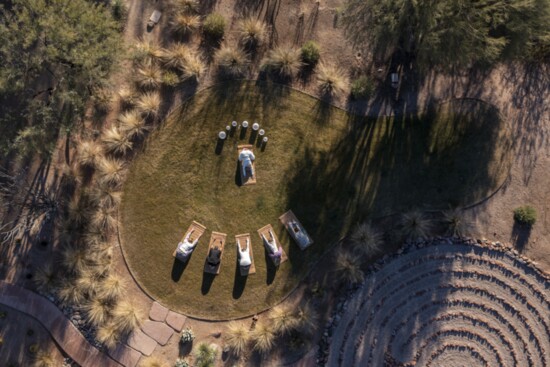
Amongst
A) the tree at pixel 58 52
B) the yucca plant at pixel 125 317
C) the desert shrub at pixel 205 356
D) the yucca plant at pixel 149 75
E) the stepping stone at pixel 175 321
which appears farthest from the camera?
the yucca plant at pixel 149 75

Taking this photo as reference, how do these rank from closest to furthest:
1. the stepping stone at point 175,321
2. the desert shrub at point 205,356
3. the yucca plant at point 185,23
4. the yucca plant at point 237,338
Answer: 1. the desert shrub at point 205,356
2. the yucca plant at point 237,338
3. the stepping stone at point 175,321
4. the yucca plant at point 185,23

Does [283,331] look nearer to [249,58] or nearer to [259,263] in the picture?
[259,263]

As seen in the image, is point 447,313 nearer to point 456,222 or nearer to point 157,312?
point 456,222

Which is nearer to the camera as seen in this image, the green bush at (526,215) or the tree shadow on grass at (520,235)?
the green bush at (526,215)

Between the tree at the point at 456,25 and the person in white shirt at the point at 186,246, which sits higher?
the tree at the point at 456,25

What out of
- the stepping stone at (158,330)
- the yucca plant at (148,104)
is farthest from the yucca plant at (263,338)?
the yucca plant at (148,104)

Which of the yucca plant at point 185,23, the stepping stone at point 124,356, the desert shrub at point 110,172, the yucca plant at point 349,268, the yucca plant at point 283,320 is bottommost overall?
the stepping stone at point 124,356

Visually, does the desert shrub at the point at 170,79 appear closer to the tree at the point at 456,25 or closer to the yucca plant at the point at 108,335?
the tree at the point at 456,25

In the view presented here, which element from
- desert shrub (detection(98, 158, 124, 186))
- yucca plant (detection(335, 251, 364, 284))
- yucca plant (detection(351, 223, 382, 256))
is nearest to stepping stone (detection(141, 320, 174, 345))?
desert shrub (detection(98, 158, 124, 186))
